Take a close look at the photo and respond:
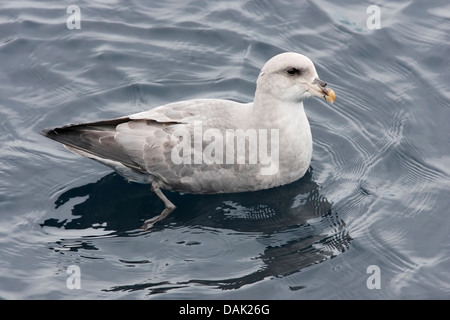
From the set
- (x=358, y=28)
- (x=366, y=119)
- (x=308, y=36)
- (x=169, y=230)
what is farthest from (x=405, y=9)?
(x=169, y=230)

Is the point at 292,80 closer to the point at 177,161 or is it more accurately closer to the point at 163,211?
the point at 177,161

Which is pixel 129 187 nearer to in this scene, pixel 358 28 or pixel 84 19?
pixel 84 19

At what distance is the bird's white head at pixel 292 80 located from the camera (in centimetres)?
847

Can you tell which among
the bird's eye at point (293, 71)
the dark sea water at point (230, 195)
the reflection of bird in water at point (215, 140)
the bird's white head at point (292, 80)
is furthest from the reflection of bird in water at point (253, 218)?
the bird's eye at point (293, 71)

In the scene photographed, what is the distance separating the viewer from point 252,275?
7723 mm

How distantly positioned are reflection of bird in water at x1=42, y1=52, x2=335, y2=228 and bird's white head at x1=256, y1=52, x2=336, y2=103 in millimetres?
10

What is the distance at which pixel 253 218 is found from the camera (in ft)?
27.9

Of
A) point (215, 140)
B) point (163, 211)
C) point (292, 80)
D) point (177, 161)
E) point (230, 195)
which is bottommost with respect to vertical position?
point (163, 211)

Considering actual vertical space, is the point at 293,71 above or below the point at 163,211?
above

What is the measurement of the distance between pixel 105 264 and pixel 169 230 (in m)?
0.80

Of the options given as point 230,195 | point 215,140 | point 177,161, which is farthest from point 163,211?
point 215,140

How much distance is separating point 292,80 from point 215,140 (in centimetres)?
101

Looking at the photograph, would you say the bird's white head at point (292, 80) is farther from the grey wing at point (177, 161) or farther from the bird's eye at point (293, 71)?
the grey wing at point (177, 161)

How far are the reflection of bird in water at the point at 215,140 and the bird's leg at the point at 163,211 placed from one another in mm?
10
